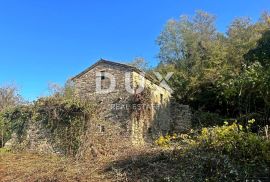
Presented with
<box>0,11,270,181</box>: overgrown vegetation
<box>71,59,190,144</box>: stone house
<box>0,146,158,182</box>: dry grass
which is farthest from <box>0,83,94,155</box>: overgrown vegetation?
<box>0,146,158,182</box>: dry grass

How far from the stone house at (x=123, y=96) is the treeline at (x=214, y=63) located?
376 centimetres

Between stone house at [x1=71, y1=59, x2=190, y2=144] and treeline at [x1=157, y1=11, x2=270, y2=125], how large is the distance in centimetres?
376

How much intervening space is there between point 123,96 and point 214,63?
41.6ft

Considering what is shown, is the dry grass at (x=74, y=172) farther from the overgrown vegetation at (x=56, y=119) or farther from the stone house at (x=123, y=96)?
the stone house at (x=123, y=96)

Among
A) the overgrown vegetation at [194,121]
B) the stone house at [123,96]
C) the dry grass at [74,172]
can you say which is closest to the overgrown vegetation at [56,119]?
the overgrown vegetation at [194,121]

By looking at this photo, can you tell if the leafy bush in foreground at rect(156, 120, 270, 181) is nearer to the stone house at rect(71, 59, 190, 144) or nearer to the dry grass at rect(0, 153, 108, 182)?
the dry grass at rect(0, 153, 108, 182)

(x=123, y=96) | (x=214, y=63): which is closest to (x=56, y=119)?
(x=123, y=96)

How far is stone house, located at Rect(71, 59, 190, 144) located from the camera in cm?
1964

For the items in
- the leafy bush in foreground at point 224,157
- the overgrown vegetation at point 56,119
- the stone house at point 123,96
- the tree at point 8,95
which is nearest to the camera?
the leafy bush in foreground at point 224,157

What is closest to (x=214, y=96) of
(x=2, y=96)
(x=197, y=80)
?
(x=197, y=80)

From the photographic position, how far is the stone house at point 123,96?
1964 cm

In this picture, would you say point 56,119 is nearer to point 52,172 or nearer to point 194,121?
point 52,172

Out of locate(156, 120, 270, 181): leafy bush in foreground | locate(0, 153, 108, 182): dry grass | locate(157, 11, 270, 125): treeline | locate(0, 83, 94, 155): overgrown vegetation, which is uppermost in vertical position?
locate(157, 11, 270, 125): treeline

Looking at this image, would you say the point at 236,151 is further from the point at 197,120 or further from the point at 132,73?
the point at 197,120
